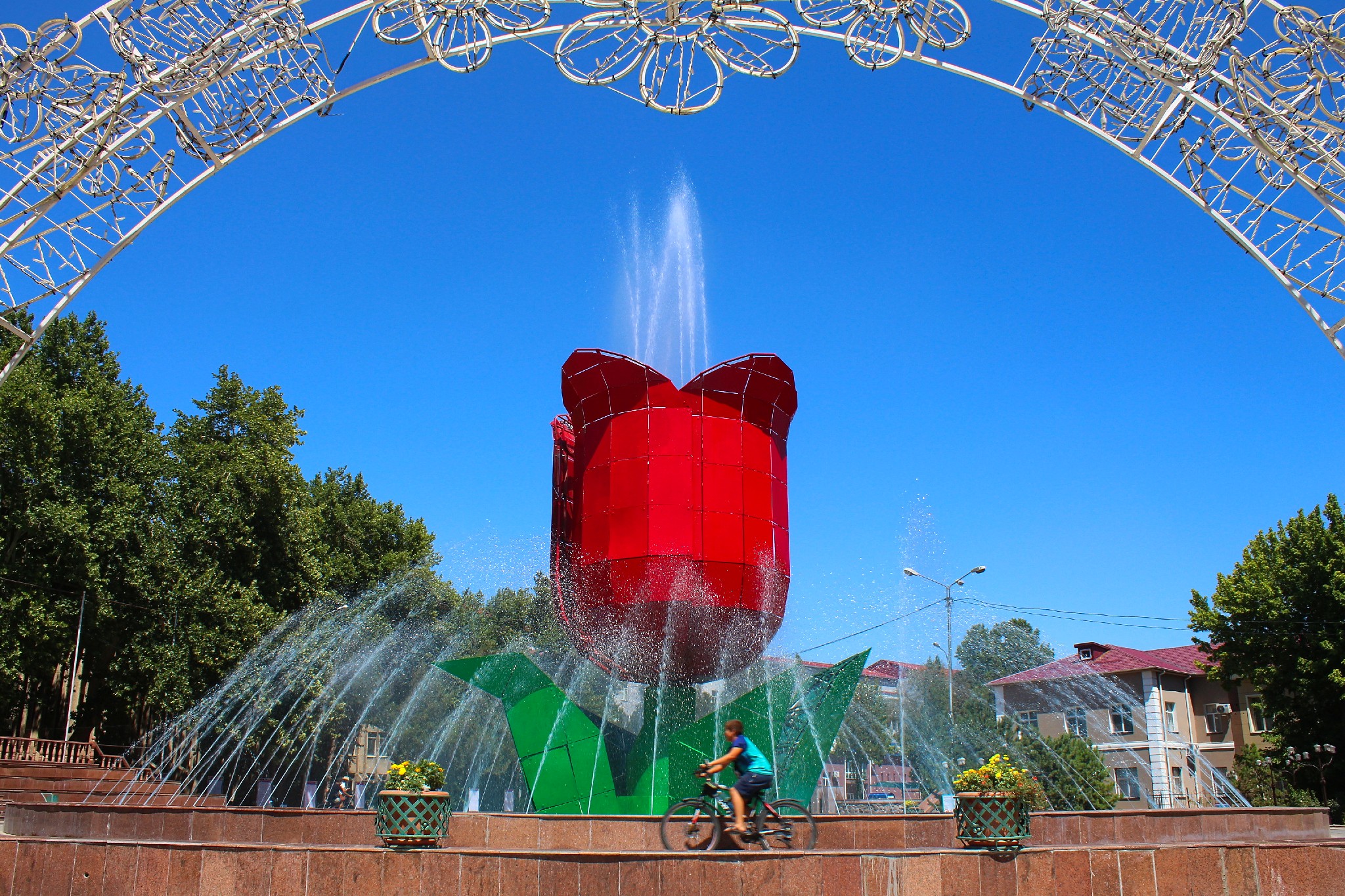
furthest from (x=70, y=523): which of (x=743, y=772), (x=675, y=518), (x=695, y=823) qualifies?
(x=743, y=772)

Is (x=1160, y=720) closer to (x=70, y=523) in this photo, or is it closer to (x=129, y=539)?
(x=129, y=539)

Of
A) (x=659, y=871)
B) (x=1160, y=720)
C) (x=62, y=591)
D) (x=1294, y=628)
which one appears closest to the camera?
(x=659, y=871)

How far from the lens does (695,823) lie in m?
9.11

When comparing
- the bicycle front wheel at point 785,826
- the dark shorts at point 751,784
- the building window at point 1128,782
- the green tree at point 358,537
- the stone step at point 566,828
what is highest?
the green tree at point 358,537

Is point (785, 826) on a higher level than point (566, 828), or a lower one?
higher

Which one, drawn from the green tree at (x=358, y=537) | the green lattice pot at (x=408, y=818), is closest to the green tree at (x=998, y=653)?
the green tree at (x=358, y=537)

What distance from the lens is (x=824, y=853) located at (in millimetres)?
7980

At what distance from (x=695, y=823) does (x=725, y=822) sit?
0.33 meters

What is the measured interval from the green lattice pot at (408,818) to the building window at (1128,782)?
41516 mm

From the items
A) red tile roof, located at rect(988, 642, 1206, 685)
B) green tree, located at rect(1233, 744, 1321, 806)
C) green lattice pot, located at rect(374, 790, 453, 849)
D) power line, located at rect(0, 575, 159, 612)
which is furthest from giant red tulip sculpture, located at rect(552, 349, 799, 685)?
red tile roof, located at rect(988, 642, 1206, 685)

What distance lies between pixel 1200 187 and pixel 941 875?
1031 centimetres

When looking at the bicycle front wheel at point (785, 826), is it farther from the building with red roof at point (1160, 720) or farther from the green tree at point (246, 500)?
the building with red roof at point (1160, 720)

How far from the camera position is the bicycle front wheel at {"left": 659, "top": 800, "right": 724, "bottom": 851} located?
8938 millimetres

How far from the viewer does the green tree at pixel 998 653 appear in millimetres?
47684
